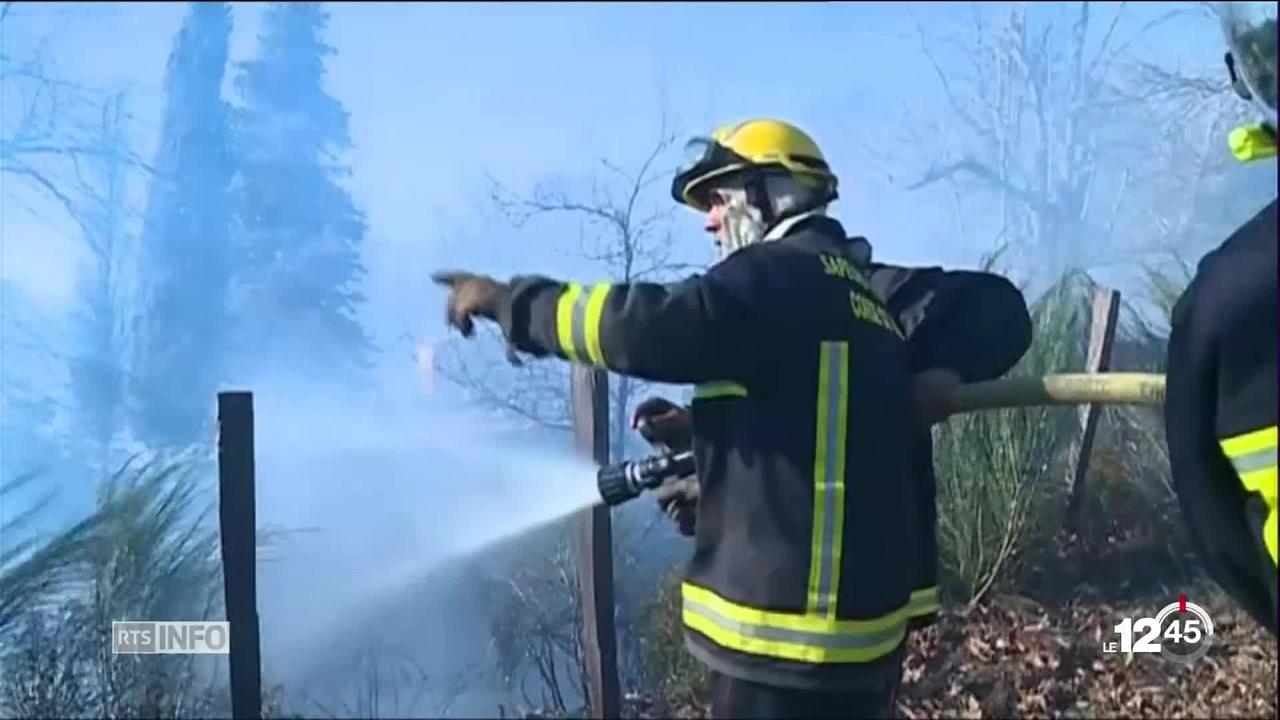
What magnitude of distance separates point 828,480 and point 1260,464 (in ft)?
2.81

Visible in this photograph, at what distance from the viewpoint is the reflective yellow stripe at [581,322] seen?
2562 millimetres

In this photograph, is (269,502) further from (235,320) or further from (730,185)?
(730,185)

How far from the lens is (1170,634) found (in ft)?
18.1

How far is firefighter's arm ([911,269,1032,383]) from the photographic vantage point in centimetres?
320

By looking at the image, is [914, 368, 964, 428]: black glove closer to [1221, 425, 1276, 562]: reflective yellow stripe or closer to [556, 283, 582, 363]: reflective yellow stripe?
[556, 283, 582, 363]: reflective yellow stripe

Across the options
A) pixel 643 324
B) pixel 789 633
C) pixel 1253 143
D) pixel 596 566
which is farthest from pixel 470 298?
pixel 596 566

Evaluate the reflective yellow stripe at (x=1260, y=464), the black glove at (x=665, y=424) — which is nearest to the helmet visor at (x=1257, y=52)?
the reflective yellow stripe at (x=1260, y=464)

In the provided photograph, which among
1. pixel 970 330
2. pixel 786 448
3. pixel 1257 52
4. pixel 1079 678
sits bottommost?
pixel 1079 678

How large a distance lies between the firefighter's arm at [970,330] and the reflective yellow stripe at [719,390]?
1.95 feet

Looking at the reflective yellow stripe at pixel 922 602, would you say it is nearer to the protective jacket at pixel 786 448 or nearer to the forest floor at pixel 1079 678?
the protective jacket at pixel 786 448

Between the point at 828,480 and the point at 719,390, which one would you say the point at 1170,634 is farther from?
the point at 719,390

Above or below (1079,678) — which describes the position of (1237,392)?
above

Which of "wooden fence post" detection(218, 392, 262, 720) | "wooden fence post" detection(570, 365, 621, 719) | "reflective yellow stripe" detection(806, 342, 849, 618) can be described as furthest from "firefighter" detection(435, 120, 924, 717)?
"wooden fence post" detection(570, 365, 621, 719)

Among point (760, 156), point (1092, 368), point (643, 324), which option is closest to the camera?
point (643, 324)
